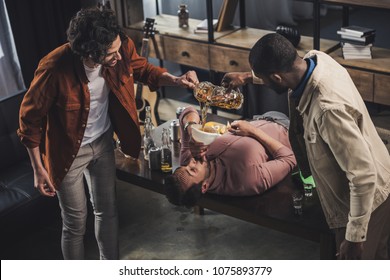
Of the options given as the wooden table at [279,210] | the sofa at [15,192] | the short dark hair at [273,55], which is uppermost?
the short dark hair at [273,55]

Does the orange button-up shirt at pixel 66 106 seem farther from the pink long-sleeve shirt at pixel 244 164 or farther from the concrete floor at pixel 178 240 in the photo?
the concrete floor at pixel 178 240

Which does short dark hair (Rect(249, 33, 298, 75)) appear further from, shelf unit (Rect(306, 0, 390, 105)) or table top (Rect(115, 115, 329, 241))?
shelf unit (Rect(306, 0, 390, 105))

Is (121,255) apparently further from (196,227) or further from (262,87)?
(262,87)

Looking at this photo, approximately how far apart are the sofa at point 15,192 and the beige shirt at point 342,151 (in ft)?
5.96

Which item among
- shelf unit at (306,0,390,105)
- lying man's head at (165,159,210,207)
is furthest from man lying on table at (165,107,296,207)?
shelf unit at (306,0,390,105)

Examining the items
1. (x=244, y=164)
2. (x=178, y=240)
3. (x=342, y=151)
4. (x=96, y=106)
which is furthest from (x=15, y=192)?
(x=342, y=151)

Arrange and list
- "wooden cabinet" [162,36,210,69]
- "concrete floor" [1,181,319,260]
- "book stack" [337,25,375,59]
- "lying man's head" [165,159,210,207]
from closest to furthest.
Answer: "lying man's head" [165,159,210,207], "concrete floor" [1,181,319,260], "book stack" [337,25,375,59], "wooden cabinet" [162,36,210,69]

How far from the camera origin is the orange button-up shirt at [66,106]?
2.95 meters

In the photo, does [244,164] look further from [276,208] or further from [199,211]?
[199,211]

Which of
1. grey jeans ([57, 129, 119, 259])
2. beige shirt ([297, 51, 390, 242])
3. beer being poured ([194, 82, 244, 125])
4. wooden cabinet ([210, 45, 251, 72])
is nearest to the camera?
beige shirt ([297, 51, 390, 242])

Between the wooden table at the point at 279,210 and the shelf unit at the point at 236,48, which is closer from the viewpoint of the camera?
the wooden table at the point at 279,210

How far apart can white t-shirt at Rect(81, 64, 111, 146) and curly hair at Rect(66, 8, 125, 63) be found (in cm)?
18

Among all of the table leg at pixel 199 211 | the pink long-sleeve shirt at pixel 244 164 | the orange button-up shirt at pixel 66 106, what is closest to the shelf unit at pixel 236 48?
the table leg at pixel 199 211

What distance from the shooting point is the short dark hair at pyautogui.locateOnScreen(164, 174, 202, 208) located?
10.0 feet
